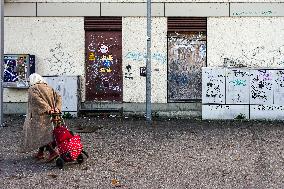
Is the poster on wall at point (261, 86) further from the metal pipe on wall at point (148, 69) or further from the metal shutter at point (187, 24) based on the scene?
the metal pipe on wall at point (148, 69)

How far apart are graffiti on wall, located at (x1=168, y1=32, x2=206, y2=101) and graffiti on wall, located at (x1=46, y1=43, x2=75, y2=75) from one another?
2765mm

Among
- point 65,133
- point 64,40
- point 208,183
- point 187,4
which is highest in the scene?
point 187,4

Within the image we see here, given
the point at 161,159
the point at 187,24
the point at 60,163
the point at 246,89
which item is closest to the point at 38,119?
the point at 60,163

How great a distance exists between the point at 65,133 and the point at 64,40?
6.78 m

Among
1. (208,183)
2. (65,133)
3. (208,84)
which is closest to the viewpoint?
(208,183)

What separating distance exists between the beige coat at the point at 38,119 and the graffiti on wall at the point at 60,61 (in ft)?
20.4

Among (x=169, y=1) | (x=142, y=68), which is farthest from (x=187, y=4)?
(x=142, y=68)

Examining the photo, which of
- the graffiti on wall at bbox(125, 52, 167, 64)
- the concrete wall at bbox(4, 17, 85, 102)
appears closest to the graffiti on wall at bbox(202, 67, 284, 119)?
the graffiti on wall at bbox(125, 52, 167, 64)

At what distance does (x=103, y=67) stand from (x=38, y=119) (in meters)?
6.45

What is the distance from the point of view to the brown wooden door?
49.7 feet

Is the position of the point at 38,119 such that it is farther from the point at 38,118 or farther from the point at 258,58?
the point at 258,58

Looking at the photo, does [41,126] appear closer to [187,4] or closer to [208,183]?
[208,183]

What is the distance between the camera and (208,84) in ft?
47.0

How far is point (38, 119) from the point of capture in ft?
29.2
